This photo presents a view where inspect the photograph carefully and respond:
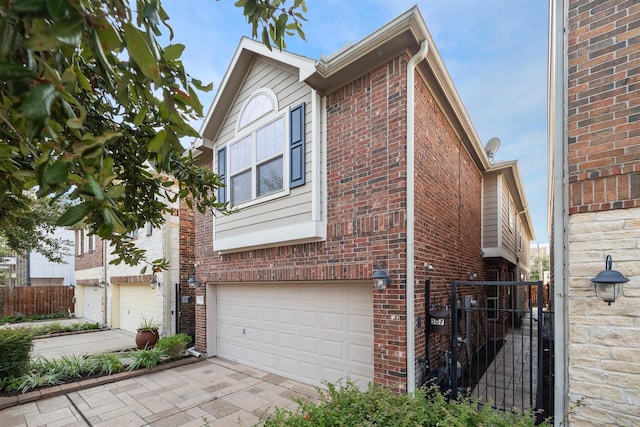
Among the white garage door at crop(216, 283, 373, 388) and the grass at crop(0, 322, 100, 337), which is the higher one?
the white garage door at crop(216, 283, 373, 388)

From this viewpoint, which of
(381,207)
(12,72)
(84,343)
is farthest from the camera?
(84,343)

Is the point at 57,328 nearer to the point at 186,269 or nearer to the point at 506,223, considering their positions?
the point at 186,269

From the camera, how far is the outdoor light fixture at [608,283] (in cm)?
279

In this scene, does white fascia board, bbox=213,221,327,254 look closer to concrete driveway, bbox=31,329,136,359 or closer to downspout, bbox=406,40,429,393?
downspout, bbox=406,40,429,393

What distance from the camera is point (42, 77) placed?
0.99 metres

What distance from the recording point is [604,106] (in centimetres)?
306

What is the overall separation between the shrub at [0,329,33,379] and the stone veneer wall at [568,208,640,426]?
851 cm

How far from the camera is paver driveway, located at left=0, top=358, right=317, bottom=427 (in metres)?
4.62

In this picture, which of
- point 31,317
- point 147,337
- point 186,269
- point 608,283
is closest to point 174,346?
point 147,337

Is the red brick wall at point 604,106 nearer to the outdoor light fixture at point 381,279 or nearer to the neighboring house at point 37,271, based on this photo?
the outdoor light fixture at point 381,279

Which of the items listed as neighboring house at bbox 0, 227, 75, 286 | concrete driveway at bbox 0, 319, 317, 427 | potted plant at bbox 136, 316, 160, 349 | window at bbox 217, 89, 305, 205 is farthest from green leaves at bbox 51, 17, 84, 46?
neighboring house at bbox 0, 227, 75, 286

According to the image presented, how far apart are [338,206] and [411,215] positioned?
123 centimetres

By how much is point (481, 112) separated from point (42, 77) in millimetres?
16757

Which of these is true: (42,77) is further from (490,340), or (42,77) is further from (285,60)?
(490,340)
